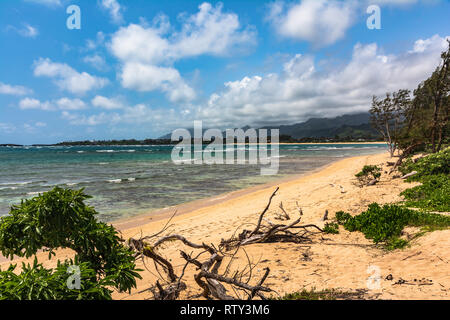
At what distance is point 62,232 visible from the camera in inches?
120


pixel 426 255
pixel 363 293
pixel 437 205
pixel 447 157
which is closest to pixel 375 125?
pixel 447 157

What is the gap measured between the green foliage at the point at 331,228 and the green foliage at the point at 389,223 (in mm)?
290

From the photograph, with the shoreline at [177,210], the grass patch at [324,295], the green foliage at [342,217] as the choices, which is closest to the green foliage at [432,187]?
the green foliage at [342,217]

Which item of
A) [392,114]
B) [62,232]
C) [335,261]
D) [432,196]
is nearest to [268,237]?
[335,261]

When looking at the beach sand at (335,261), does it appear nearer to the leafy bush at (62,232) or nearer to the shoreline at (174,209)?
the shoreline at (174,209)

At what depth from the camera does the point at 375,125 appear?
30516mm

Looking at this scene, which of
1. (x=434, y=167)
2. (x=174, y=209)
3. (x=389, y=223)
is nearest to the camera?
(x=389, y=223)

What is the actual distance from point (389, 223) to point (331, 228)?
162cm

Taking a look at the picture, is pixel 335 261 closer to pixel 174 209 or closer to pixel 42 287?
pixel 42 287

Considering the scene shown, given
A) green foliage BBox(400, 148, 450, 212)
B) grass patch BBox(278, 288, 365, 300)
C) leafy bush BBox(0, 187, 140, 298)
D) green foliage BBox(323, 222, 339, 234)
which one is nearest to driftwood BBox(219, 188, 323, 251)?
green foliage BBox(323, 222, 339, 234)
